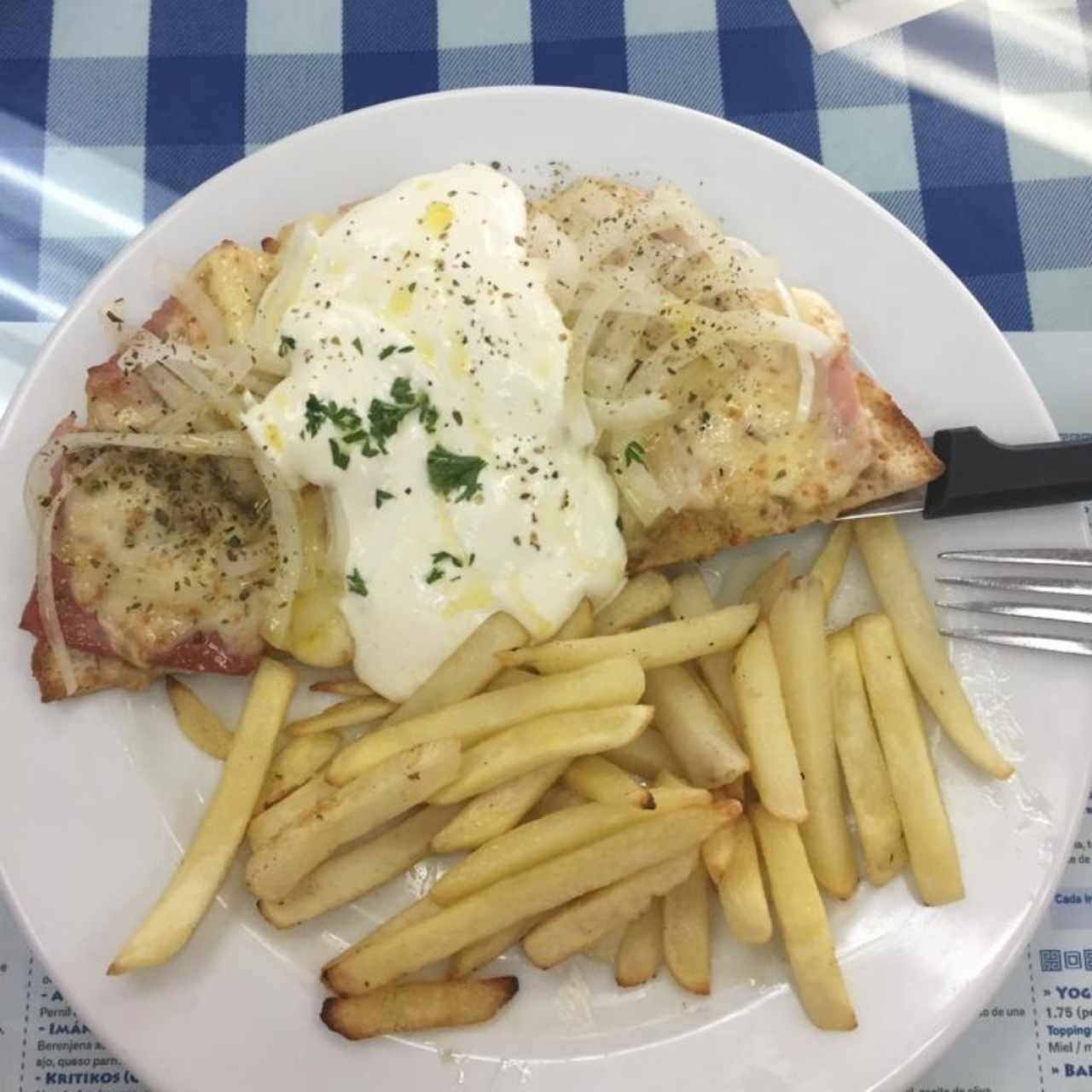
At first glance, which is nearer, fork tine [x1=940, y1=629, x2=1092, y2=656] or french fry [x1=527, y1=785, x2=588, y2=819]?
french fry [x1=527, y1=785, x2=588, y2=819]

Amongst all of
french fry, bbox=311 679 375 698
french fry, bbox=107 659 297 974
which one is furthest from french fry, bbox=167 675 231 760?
french fry, bbox=311 679 375 698

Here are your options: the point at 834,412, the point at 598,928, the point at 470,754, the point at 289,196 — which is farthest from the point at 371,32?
the point at 598,928

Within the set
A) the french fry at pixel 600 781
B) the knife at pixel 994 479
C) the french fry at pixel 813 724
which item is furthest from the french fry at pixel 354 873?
the knife at pixel 994 479

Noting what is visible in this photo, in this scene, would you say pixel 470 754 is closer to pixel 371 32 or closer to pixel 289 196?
pixel 289 196

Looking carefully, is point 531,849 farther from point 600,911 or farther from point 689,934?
point 689,934

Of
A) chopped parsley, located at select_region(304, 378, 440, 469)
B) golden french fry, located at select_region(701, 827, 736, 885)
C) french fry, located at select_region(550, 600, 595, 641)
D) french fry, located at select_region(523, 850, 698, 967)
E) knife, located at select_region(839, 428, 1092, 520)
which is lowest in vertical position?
french fry, located at select_region(523, 850, 698, 967)

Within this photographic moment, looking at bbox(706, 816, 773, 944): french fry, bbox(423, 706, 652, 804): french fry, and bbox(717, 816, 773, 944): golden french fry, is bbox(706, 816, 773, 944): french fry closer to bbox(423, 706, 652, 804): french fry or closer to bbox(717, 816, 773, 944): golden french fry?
bbox(717, 816, 773, 944): golden french fry
